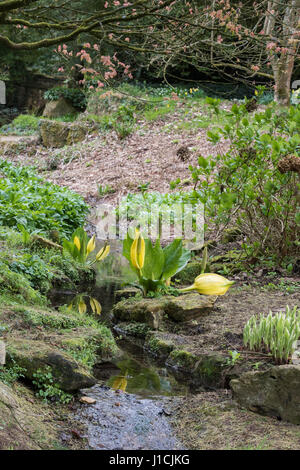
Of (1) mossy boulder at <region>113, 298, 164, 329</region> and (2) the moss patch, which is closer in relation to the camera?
(2) the moss patch

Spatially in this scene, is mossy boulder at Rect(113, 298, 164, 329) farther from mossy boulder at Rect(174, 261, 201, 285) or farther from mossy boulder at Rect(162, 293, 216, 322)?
mossy boulder at Rect(174, 261, 201, 285)

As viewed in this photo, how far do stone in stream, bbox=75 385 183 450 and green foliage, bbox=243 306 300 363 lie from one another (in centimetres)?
78

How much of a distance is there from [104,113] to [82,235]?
981cm

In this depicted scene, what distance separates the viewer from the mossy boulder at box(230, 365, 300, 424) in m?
2.78

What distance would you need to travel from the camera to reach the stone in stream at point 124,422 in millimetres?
2600

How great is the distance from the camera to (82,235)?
6102mm

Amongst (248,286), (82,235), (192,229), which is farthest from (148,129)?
(248,286)

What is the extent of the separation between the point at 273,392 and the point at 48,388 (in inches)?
53.3

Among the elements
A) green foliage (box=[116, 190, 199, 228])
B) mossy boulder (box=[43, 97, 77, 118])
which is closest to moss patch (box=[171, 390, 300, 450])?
green foliage (box=[116, 190, 199, 228])

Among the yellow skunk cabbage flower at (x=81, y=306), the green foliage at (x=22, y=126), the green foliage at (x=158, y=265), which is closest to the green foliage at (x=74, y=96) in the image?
the green foliage at (x=22, y=126)

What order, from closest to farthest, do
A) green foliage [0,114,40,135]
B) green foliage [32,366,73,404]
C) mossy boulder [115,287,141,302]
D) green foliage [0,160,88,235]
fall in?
1. green foliage [32,366,73,404]
2. mossy boulder [115,287,141,302]
3. green foliage [0,160,88,235]
4. green foliage [0,114,40,135]

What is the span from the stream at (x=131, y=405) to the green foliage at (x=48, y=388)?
122 millimetres

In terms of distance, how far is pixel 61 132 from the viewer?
1445 cm

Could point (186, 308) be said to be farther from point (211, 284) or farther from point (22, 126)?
point (22, 126)
